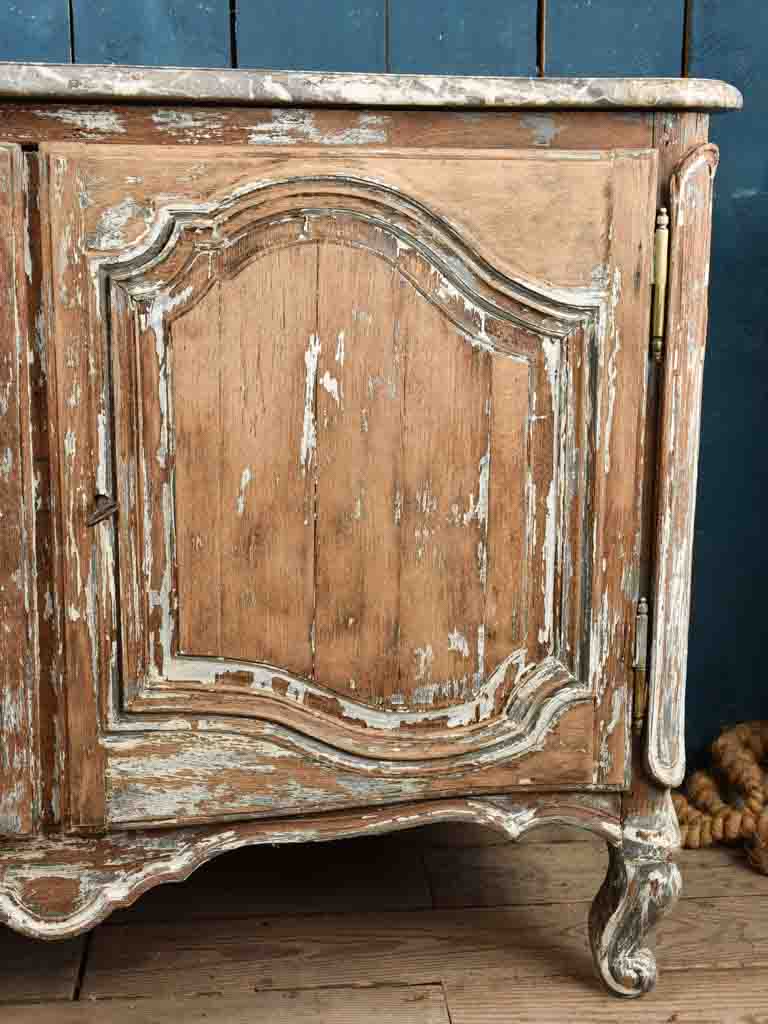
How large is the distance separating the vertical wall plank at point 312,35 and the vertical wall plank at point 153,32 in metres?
0.04

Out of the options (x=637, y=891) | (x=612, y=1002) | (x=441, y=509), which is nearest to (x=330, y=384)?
(x=441, y=509)

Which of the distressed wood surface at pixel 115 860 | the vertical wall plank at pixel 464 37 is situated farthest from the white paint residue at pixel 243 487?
the vertical wall plank at pixel 464 37

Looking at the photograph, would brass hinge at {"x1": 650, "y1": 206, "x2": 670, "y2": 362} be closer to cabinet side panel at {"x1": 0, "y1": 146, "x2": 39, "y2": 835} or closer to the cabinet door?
the cabinet door

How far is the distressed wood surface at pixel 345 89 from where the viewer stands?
1.01 meters

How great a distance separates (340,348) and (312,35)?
70 centimetres

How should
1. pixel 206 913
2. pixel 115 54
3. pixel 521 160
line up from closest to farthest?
pixel 521 160 < pixel 206 913 < pixel 115 54

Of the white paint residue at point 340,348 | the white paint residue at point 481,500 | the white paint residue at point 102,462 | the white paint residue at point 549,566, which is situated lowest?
the white paint residue at point 549,566

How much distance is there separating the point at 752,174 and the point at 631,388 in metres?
0.71

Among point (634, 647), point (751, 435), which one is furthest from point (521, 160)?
point (751, 435)

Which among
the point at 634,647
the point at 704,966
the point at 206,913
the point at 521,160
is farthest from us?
the point at 206,913

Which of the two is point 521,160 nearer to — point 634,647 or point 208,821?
point 634,647

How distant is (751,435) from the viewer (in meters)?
1.75

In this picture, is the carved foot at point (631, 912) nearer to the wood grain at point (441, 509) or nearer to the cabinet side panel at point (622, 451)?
the cabinet side panel at point (622, 451)

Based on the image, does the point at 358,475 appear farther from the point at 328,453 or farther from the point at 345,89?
the point at 345,89
